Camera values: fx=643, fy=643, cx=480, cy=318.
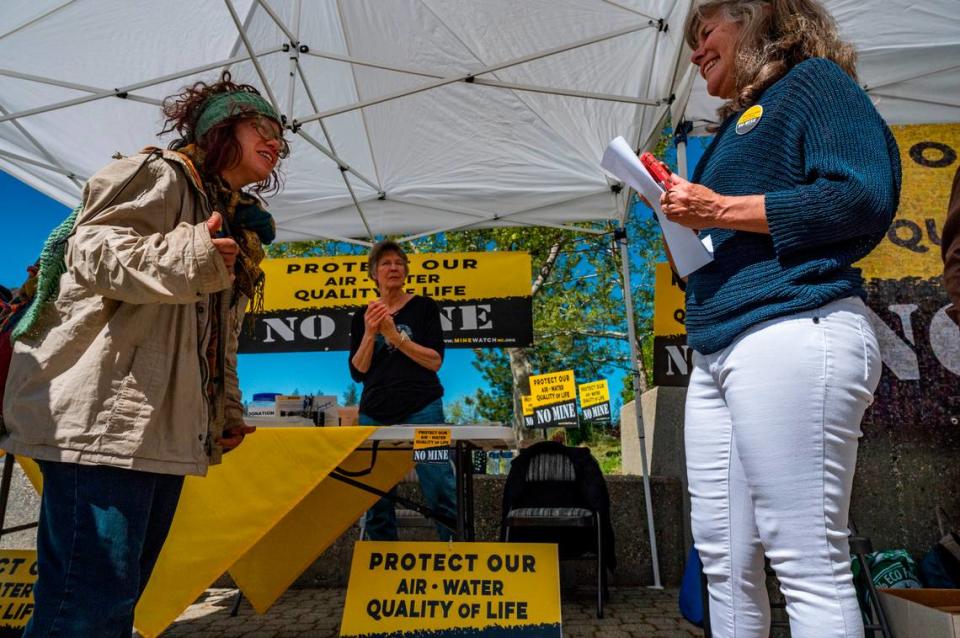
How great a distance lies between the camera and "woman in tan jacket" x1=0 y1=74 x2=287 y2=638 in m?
1.14

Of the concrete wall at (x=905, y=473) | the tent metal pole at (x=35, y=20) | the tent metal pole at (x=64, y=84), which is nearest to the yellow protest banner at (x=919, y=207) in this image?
the concrete wall at (x=905, y=473)

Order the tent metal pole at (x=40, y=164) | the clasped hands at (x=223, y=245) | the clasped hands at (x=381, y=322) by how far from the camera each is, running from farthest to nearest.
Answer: the tent metal pole at (x=40, y=164), the clasped hands at (x=381, y=322), the clasped hands at (x=223, y=245)

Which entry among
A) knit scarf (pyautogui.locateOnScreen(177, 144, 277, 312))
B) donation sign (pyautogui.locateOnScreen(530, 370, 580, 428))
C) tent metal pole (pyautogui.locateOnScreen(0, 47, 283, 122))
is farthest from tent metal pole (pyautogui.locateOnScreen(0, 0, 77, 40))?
donation sign (pyautogui.locateOnScreen(530, 370, 580, 428))

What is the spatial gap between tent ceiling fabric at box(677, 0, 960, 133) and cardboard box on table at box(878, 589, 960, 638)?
241 cm

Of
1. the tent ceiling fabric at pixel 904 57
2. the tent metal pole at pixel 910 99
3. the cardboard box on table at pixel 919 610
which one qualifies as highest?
the tent ceiling fabric at pixel 904 57

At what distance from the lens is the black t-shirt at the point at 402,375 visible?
332cm

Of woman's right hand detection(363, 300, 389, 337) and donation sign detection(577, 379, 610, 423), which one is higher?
woman's right hand detection(363, 300, 389, 337)

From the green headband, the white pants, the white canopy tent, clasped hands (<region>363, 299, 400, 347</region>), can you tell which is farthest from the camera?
the white canopy tent

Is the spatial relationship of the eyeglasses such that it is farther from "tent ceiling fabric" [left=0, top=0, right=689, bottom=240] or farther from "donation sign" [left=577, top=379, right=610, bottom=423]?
"donation sign" [left=577, top=379, right=610, bottom=423]

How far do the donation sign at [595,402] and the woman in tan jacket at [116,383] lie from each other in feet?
24.7

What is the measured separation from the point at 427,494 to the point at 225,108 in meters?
2.25

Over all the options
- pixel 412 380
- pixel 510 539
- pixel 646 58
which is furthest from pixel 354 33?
pixel 510 539

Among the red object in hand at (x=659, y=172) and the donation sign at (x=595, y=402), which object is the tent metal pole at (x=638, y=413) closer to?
the red object in hand at (x=659, y=172)

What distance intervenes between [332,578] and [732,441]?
128 inches
